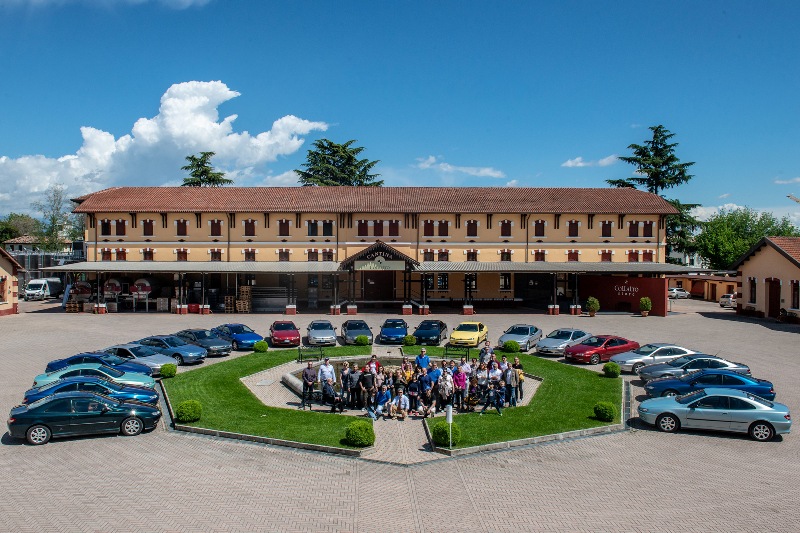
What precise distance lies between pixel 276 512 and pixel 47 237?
9752 centimetres

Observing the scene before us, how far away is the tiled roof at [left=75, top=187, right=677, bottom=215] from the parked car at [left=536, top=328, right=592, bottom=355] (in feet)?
65.5

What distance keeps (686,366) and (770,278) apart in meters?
24.7

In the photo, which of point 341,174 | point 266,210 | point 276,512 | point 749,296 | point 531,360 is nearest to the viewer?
point 276,512

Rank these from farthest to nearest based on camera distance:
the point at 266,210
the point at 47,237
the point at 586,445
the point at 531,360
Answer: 1. the point at 47,237
2. the point at 266,210
3. the point at 531,360
4. the point at 586,445

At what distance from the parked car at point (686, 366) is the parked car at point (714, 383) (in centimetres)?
183

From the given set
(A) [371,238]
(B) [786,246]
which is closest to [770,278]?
(B) [786,246]

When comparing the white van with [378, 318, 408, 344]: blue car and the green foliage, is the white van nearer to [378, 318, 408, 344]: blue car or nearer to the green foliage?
[378, 318, 408, 344]: blue car

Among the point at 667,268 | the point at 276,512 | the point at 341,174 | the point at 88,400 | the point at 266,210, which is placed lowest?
the point at 276,512

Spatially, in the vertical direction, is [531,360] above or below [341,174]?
below

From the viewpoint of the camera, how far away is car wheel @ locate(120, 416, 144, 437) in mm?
16731

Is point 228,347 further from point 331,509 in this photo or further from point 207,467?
point 331,509

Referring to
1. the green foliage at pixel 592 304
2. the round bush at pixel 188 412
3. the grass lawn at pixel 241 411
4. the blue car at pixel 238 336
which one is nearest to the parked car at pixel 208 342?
the blue car at pixel 238 336

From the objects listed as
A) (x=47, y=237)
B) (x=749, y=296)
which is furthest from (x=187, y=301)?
(x=47, y=237)

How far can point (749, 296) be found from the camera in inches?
1750
